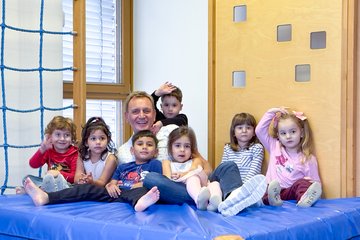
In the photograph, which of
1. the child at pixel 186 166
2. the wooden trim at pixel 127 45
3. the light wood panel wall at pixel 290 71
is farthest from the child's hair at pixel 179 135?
the wooden trim at pixel 127 45

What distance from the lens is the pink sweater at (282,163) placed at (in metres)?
2.79

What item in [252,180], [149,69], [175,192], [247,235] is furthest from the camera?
[149,69]

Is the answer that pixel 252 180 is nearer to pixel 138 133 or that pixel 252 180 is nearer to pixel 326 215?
pixel 326 215

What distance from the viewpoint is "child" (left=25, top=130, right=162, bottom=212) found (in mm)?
2376

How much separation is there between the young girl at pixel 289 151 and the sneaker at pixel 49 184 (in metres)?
1.07

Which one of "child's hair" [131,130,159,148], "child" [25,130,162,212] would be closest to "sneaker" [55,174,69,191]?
"child" [25,130,162,212]

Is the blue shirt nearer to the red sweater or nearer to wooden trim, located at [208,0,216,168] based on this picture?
the red sweater

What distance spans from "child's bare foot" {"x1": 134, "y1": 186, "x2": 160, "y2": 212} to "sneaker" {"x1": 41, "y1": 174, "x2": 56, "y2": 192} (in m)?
0.56

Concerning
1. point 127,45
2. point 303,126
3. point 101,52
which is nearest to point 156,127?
point 303,126

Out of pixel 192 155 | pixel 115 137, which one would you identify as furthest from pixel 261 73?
pixel 115 137

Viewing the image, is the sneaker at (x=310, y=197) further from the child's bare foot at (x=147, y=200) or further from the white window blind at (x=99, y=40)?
the white window blind at (x=99, y=40)

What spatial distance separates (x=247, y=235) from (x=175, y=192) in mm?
630

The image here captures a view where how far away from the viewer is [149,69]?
416 centimetres

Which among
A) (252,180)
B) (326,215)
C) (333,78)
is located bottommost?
(326,215)
